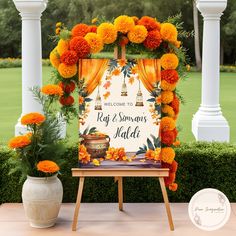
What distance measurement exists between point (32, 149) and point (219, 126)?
414 centimetres

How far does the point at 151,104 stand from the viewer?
553cm

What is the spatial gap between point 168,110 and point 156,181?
92 cm

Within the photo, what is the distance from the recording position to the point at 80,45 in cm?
551

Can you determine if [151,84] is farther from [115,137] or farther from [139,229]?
[139,229]

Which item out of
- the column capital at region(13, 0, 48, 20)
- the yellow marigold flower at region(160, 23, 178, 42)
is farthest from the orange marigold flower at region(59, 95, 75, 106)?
the column capital at region(13, 0, 48, 20)

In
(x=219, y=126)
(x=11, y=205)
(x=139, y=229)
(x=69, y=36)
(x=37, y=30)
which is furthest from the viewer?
(x=219, y=126)

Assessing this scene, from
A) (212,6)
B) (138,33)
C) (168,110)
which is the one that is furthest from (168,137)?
(212,6)

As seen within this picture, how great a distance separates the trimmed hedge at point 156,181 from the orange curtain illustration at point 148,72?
1021 mm

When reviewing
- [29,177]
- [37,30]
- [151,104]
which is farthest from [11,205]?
[37,30]

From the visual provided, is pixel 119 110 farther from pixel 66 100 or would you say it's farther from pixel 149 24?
pixel 149 24

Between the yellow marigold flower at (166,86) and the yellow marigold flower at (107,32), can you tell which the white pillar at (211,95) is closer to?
the yellow marigold flower at (166,86)

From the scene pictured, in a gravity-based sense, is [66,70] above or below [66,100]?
above

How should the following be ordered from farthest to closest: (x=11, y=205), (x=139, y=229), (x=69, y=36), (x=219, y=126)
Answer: (x=219, y=126)
(x=11, y=205)
(x=69, y=36)
(x=139, y=229)

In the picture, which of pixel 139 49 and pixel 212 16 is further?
pixel 212 16
